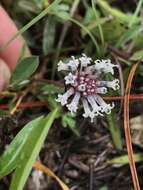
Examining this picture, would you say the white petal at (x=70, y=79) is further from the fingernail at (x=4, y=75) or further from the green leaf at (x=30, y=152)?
the fingernail at (x=4, y=75)

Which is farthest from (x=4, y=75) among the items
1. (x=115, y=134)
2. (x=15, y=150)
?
(x=115, y=134)

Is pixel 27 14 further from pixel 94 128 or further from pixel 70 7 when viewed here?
pixel 94 128

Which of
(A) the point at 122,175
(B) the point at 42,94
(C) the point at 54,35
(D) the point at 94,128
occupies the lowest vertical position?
(A) the point at 122,175

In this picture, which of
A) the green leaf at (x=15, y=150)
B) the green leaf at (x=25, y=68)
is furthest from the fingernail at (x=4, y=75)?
the green leaf at (x=15, y=150)

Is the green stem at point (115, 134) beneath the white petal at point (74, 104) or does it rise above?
beneath

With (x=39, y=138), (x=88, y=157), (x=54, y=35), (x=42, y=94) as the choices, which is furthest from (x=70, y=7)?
(x=39, y=138)

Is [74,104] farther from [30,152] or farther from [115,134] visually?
[115,134]
